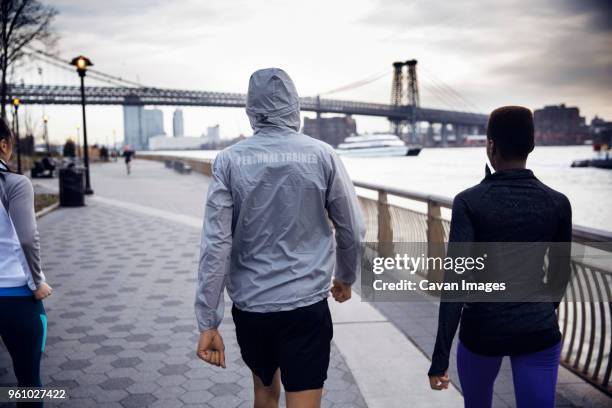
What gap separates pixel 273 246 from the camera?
2.16m

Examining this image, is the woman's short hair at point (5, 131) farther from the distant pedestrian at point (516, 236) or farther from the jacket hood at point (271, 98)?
the distant pedestrian at point (516, 236)

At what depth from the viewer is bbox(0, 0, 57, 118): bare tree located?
761 inches

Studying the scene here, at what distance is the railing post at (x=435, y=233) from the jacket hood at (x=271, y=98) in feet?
13.0

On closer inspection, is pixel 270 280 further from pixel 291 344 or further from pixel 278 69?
pixel 278 69

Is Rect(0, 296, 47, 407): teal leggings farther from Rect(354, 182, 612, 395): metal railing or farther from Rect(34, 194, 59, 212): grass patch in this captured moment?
Rect(34, 194, 59, 212): grass patch

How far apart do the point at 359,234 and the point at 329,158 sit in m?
0.40

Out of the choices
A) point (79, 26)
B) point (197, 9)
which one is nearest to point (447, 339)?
point (197, 9)

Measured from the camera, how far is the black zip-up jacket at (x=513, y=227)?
1.95m

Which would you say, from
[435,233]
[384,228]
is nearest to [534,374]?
[435,233]

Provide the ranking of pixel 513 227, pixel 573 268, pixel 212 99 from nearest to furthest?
pixel 513 227, pixel 573 268, pixel 212 99

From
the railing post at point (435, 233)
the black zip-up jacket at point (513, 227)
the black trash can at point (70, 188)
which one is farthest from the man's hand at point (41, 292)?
the black trash can at point (70, 188)

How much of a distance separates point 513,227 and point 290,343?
100 centimetres

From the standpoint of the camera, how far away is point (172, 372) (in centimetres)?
396

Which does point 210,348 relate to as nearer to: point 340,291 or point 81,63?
point 340,291
